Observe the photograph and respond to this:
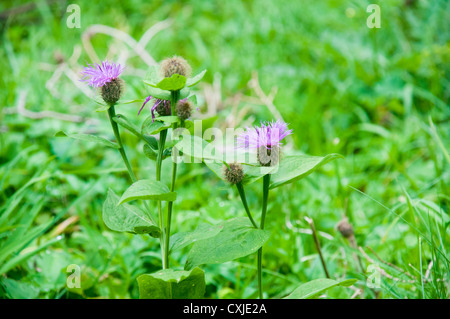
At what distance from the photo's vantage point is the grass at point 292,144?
112 centimetres

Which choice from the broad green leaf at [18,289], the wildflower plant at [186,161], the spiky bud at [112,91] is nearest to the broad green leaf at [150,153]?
the wildflower plant at [186,161]

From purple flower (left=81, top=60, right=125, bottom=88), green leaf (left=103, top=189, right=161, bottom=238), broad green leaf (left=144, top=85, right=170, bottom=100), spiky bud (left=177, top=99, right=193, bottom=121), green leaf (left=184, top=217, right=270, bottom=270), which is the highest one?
purple flower (left=81, top=60, right=125, bottom=88)

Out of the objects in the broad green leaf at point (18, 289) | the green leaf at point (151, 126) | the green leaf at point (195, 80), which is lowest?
the broad green leaf at point (18, 289)

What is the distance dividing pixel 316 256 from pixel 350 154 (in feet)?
2.61

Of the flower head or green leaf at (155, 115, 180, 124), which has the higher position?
the flower head

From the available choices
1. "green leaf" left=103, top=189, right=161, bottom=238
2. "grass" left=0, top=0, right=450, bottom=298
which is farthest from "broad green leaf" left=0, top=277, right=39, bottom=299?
"green leaf" left=103, top=189, right=161, bottom=238

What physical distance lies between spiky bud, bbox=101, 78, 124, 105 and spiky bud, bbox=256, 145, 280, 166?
11.3 inches

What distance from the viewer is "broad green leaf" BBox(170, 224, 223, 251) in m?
0.71

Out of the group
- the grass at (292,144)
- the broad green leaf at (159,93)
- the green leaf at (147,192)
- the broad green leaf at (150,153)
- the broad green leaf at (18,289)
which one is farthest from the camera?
the grass at (292,144)

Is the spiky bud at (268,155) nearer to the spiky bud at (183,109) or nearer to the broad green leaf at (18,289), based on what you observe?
the spiky bud at (183,109)

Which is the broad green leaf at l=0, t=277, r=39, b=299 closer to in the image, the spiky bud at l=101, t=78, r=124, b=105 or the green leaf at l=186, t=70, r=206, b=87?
the spiky bud at l=101, t=78, r=124, b=105

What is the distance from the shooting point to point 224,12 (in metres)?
3.15

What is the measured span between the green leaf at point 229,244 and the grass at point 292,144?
0.20 metres
